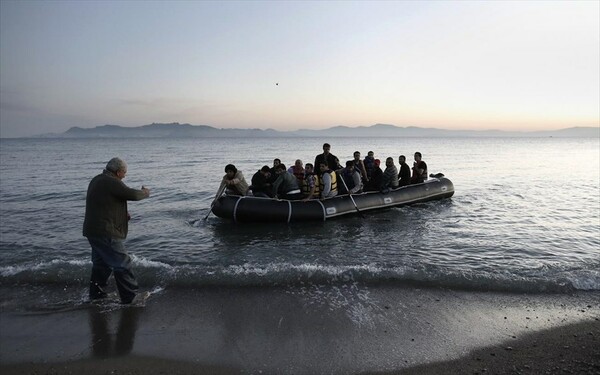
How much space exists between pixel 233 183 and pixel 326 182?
256 centimetres

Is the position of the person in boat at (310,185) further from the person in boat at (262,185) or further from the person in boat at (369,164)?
the person in boat at (369,164)

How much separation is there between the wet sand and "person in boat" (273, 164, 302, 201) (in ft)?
16.7

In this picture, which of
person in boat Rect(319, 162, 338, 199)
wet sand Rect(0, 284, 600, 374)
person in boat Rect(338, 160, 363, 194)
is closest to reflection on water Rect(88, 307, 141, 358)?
wet sand Rect(0, 284, 600, 374)

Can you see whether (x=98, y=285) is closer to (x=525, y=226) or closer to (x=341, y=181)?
(x=341, y=181)

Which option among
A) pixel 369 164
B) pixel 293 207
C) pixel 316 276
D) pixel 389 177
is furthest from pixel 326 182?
pixel 316 276

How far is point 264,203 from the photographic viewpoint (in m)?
10.1

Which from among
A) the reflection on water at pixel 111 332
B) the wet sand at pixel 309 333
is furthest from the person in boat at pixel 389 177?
the reflection on water at pixel 111 332

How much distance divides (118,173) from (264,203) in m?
5.52

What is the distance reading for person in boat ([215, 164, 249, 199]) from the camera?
33.1ft

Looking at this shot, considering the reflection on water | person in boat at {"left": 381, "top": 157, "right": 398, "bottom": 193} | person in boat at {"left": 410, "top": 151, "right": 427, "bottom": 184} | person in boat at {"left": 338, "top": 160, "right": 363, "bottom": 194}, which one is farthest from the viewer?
person in boat at {"left": 410, "top": 151, "right": 427, "bottom": 184}

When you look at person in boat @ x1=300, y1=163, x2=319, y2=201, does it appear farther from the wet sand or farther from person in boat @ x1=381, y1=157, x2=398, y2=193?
the wet sand

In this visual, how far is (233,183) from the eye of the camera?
10258mm

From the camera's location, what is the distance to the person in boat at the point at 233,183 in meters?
10.1

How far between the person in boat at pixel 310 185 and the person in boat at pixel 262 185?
0.94 m
